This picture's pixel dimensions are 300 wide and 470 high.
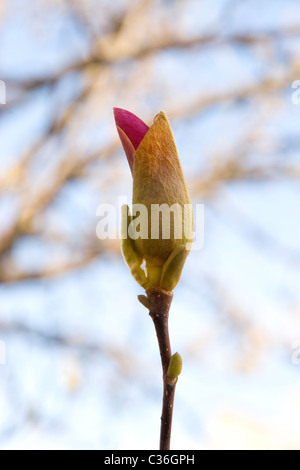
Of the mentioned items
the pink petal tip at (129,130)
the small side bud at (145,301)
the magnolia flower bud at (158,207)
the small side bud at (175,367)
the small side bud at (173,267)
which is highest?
the pink petal tip at (129,130)

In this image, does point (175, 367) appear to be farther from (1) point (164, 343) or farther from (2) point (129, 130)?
(2) point (129, 130)

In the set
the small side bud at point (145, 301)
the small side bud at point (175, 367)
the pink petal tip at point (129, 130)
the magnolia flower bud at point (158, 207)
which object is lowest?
the small side bud at point (175, 367)

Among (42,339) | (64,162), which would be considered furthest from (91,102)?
(42,339)

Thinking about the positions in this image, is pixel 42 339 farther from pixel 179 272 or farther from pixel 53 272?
pixel 179 272

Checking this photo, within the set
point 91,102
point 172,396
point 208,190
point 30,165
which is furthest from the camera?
point 208,190

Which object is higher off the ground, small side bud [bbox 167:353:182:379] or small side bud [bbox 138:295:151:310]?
small side bud [bbox 138:295:151:310]

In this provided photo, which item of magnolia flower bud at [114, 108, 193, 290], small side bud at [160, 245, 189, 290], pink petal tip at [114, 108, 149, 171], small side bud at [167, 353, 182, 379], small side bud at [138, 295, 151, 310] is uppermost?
pink petal tip at [114, 108, 149, 171]

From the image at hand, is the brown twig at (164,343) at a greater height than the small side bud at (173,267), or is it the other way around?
the small side bud at (173,267)
